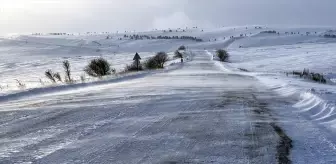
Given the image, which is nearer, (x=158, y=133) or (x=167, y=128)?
(x=158, y=133)

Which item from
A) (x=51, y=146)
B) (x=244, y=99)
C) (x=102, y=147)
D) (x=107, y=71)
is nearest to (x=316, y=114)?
(x=244, y=99)

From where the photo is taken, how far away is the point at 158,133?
24.7ft

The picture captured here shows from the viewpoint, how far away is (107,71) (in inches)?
1432

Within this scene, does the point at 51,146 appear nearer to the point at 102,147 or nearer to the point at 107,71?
the point at 102,147

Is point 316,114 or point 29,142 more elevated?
point 29,142

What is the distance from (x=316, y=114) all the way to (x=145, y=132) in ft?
15.0

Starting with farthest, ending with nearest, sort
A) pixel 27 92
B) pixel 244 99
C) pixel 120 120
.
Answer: pixel 27 92 < pixel 244 99 < pixel 120 120

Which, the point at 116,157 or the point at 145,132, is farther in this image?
the point at 145,132

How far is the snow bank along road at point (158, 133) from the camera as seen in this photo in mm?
6082

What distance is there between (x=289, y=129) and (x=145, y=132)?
2934 millimetres

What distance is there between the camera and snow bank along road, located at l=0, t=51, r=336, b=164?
6.08 m

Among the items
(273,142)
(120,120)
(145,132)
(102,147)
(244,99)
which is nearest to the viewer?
(102,147)

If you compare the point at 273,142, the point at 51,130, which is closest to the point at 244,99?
the point at 273,142

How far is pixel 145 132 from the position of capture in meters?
7.61
